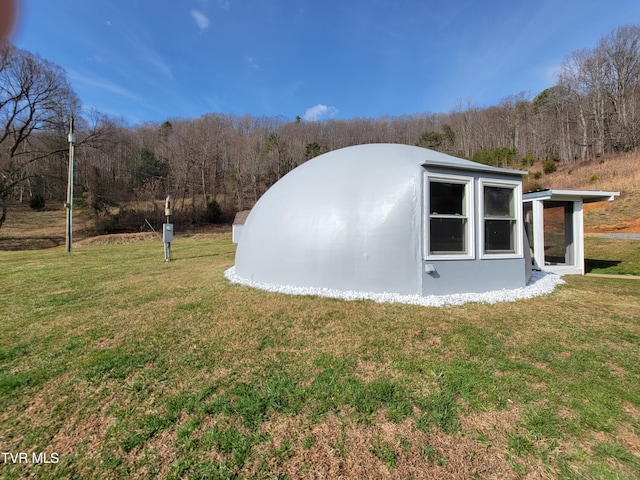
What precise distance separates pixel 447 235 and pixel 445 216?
1.28ft

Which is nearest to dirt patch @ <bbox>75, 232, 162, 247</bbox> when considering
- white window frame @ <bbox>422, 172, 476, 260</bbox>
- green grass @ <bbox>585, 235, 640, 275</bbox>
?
white window frame @ <bbox>422, 172, 476, 260</bbox>

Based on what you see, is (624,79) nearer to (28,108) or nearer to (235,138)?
(235,138)

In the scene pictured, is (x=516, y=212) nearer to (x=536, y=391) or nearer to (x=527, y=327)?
(x=527, y=327)

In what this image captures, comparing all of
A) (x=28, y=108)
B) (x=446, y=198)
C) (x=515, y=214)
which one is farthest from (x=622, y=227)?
(x=28, y=108)

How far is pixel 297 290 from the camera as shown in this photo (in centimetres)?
614

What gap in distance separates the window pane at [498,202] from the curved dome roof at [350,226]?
2.60ft

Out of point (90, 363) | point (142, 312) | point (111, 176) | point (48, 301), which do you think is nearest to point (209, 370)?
point (90, 363)

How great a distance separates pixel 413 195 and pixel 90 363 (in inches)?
218

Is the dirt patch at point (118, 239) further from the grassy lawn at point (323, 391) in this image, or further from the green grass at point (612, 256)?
the green grass at point (612, 256)

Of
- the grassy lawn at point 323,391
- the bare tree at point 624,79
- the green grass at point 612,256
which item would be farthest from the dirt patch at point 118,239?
the bare tree at point 624,79

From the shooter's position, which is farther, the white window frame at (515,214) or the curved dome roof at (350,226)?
the white window frame at (515,214)

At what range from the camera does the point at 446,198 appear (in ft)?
19.8

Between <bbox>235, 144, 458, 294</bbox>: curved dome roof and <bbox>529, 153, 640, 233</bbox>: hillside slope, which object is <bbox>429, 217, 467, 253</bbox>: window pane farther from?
<bbox>529, 153, 640, 233</bbox>: hillside slope

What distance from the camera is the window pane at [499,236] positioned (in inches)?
246
